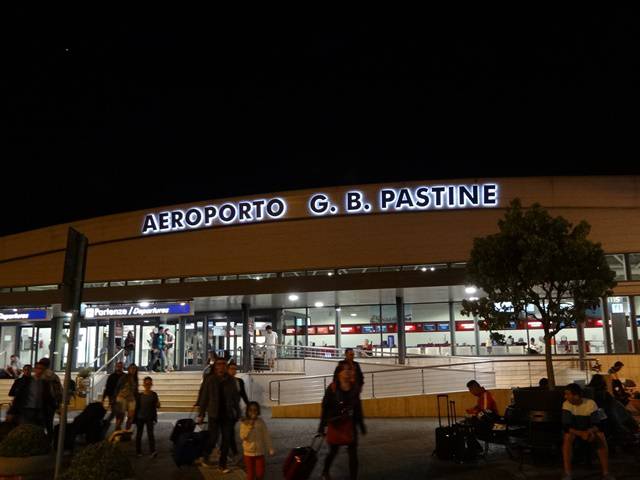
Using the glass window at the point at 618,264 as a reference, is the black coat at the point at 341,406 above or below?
below

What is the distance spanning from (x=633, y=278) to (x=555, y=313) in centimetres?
1337

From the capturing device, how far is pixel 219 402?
9.62 m

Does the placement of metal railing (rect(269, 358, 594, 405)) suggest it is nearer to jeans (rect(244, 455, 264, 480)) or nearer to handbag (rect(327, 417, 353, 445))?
jeans (rect(244, 455, 264, 480))

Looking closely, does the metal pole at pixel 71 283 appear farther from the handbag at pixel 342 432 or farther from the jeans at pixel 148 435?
the jeans at pixel 148 435

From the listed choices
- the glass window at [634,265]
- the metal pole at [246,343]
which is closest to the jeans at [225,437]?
the metal pole at [246,343]

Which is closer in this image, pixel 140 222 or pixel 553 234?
pixel 553 234

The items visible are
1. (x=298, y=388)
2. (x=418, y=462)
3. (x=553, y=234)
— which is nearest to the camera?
(x=418, y=462)

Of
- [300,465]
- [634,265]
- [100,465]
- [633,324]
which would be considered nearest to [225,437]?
[300,465]

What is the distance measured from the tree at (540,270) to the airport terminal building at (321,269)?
372 inches

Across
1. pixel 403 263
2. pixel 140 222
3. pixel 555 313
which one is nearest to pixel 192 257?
pixel 140 222

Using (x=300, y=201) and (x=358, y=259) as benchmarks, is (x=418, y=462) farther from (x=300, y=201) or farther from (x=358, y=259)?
(x=300, y=201)

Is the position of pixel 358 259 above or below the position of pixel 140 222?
below

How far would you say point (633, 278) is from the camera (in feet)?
78.0

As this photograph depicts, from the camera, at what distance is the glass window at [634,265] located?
23828 mm
